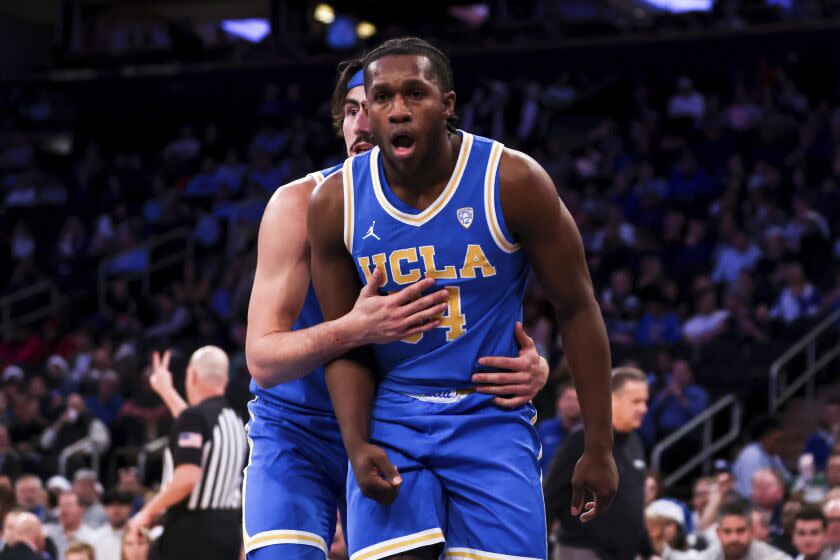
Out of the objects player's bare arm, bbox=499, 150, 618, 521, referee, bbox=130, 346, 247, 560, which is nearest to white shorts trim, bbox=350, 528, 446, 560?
player's bare arm, bbox=499, 150, 618, 521

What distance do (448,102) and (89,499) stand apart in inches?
348

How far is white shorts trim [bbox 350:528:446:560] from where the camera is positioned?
3318mm

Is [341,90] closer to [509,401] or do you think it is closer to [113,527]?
[509,401]

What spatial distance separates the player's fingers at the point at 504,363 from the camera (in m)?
3.43

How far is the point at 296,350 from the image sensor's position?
3.55 meters

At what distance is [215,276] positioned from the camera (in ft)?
56.7

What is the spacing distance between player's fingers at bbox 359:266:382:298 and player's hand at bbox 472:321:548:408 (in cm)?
33

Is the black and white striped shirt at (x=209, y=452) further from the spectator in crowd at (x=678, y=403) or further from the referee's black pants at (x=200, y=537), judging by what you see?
the spectator in crowd at (x=678, y=403)

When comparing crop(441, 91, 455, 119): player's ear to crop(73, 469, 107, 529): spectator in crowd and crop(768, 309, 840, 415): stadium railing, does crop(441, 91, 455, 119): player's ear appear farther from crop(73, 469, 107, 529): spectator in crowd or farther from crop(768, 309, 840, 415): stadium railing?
crop(768, 309, 840, 415): stadium railing

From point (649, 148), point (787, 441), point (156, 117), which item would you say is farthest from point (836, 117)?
point (156, 117)

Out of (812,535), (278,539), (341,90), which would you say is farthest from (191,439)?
(812,535)

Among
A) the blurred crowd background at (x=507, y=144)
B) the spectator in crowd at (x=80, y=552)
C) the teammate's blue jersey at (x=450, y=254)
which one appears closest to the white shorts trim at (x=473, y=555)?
the teammate's blue jersey at (x=450, y=254)

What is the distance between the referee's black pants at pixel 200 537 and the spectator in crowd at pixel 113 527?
10.6 ft

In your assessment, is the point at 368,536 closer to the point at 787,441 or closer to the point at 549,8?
the point at 787,441
